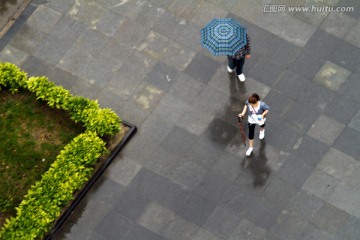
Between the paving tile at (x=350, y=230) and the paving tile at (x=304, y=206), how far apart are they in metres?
0.72

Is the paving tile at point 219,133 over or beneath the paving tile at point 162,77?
beneath

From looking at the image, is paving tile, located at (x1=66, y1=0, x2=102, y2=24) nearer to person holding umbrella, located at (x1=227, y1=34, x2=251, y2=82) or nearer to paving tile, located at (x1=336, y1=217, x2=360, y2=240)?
person holding umbrella, located at (x1=227, y1=34, x2=251, y2=82)

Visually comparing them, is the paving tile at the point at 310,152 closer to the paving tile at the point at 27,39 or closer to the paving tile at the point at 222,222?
the paving tile at the point at 222,222

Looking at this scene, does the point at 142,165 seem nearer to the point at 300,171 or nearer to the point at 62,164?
the point at 62,164

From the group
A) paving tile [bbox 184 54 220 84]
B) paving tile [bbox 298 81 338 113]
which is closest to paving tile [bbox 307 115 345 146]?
paving tile [bbox 298 81 338 113]

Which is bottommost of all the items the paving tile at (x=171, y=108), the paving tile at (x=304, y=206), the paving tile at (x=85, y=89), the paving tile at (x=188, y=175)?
the paving tile at (x=304, y=206)

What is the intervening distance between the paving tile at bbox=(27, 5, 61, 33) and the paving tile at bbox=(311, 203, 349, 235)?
349 inches

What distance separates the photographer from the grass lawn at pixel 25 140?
1568 cm

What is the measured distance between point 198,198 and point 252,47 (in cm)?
456

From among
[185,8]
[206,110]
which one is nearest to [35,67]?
[185,8]

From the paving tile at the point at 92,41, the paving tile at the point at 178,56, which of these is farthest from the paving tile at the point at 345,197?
the paving tile at the point at 92,41

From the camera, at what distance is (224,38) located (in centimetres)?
1500

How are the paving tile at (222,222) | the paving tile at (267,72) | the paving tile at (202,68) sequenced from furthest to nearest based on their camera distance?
the paving tile at (202,68) → the paving tile at (267,72) → the paving tile at (222,222)

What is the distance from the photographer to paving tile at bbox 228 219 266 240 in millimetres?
14836
